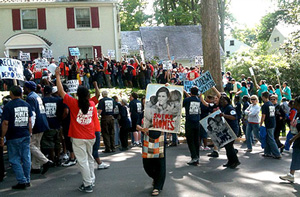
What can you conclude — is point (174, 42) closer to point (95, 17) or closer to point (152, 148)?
point (95, 17)

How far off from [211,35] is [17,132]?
8947 mm

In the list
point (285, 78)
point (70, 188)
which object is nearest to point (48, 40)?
point (285, 78)

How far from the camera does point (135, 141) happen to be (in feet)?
40.8

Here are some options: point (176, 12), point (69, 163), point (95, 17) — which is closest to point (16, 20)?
point (95, 17)

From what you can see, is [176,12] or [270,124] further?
[176,12]

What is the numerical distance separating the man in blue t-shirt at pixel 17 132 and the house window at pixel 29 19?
20.3m

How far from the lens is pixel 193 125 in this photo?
8984 millimetres

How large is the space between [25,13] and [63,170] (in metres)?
19.9

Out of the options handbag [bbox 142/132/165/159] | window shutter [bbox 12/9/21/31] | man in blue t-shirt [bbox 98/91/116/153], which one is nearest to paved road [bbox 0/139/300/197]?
handbag [bbox 142/132/165/159]

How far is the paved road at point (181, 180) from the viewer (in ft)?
22.0

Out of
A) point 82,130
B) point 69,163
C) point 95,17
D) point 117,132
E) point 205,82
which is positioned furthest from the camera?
point 95,17

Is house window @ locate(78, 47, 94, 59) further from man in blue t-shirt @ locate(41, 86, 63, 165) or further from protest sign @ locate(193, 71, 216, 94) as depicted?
man in blue t-shirt @ locate(41, 86, 63, 165)

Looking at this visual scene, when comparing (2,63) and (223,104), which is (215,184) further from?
(2,63)

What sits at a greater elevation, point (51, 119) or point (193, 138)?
point (51, 119)
